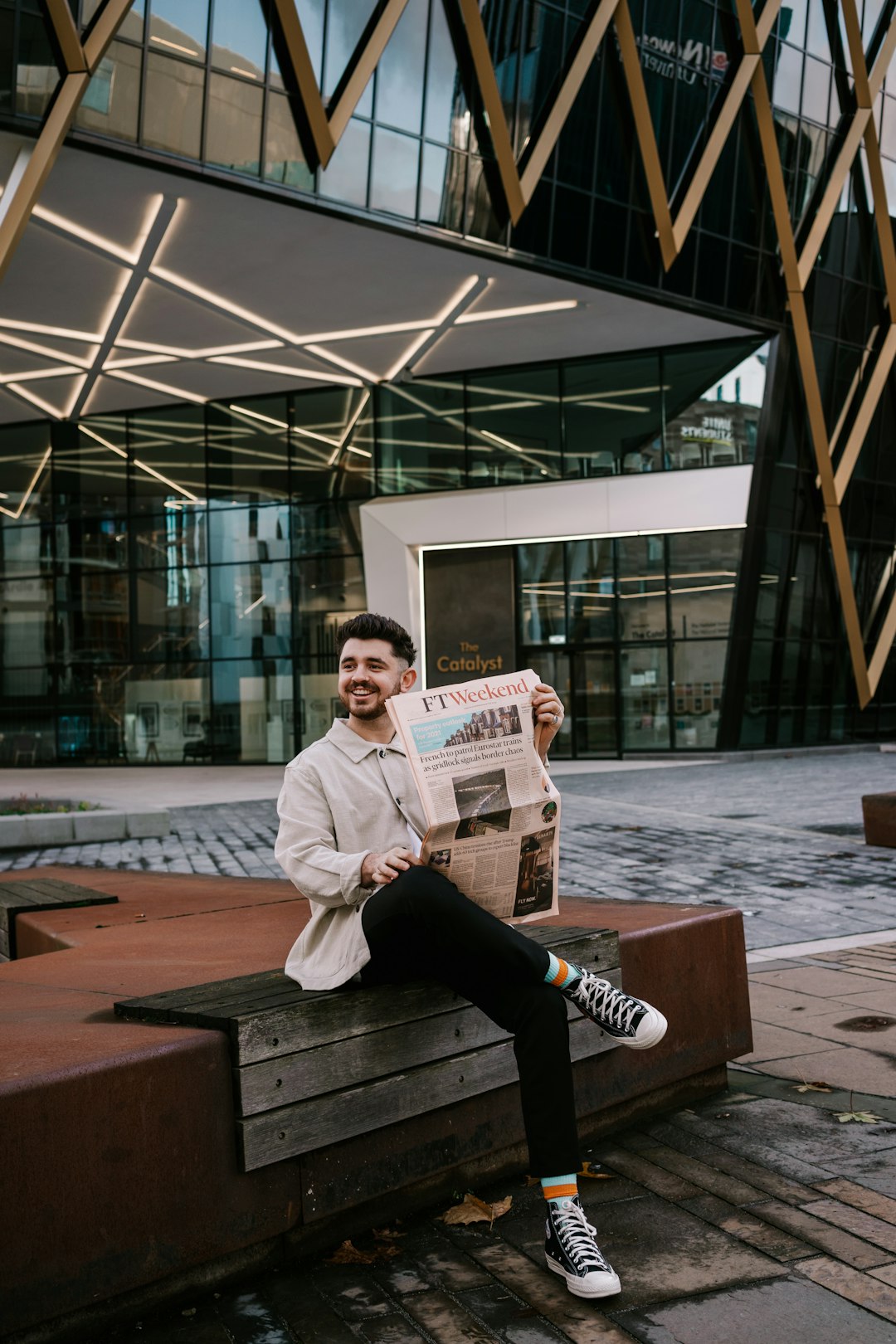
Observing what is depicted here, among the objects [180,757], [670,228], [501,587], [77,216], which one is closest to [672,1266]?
[77,216]

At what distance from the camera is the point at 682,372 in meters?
26.2

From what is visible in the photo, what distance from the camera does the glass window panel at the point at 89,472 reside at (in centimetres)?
2997

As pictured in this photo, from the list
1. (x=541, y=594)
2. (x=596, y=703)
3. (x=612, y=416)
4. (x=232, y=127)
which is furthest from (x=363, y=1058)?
(x=612, y=416)

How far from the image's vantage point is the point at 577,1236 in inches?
118

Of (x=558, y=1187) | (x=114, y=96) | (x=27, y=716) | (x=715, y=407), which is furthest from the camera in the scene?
(x=27, y=716)

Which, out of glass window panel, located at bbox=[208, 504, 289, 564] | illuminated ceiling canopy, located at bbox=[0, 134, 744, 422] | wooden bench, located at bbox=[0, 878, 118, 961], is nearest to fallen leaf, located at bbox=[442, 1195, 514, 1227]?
wooden bench, located at bbox=[0, 878, 118, 961]

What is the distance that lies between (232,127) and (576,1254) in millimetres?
17121

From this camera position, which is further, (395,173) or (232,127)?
(395,173)

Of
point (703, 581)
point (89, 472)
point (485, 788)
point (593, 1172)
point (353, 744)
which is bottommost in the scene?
point (593, 1172)

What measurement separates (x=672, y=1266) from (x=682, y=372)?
24728 millimetres

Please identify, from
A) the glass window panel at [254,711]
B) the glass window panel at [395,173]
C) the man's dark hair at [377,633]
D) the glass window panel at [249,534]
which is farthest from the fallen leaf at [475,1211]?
the glass window panel at [249,534]

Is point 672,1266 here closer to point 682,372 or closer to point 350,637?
point 350,637

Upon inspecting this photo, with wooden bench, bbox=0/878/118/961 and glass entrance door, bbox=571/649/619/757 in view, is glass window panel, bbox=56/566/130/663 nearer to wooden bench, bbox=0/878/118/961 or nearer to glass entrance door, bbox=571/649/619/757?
glass entrance door, bbox=571/649/619/757

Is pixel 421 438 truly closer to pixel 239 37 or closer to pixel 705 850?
pixel 239 37
